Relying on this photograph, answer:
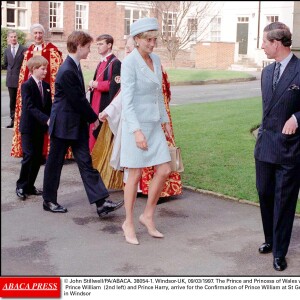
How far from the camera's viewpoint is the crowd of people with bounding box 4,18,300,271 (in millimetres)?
4734

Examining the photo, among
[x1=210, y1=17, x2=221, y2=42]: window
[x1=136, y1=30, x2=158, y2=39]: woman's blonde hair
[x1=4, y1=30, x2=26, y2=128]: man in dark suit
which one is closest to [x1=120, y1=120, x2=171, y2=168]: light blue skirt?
[x1=136, y1=30, x2=158, y2=39]: woman's blonde hair

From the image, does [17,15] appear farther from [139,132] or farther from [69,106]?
[139,132]

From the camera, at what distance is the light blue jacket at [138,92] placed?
5.14m

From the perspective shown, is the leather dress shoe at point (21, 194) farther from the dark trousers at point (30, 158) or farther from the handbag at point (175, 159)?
the handbag at point (175, 159)

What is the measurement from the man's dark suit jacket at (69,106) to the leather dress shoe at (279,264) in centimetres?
225

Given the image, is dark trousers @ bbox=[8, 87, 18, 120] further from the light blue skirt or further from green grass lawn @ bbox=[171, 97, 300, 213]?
the light blue skirt

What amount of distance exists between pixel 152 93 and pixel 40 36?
388 centimetres

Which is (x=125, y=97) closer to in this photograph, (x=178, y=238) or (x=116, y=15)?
(x=178, y=238)

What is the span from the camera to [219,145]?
10156 mm

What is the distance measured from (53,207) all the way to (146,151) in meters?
1.46

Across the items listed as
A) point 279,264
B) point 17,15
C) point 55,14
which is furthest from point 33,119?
point 55,14

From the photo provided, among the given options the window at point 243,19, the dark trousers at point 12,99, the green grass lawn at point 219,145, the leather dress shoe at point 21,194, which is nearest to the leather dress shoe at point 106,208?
the leather dress shoe at point 21,194

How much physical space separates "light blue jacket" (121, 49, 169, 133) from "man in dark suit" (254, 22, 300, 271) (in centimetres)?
92

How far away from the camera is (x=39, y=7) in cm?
3100
